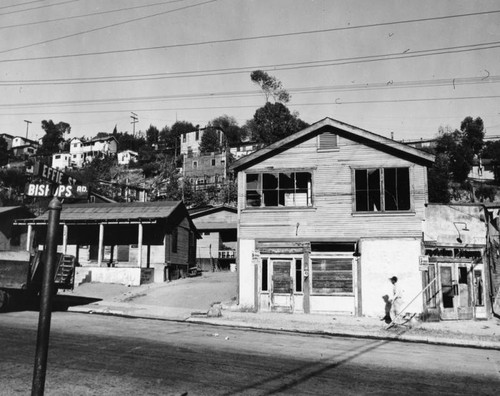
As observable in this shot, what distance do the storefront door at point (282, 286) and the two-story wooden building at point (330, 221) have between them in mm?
45

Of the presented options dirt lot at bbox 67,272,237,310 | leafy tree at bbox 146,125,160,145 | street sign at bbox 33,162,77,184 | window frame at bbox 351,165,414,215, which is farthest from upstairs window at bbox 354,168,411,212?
leafy tree at bbox 146,125,160,145

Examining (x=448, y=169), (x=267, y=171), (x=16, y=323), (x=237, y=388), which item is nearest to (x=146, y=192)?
(x=448, y=169)

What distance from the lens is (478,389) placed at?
815 cm

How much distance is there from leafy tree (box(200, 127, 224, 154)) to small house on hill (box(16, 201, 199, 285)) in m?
57.8

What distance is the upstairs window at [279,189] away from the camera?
68.9ft

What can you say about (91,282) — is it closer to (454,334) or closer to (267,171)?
(267,171)

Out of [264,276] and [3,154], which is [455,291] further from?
[3,154]

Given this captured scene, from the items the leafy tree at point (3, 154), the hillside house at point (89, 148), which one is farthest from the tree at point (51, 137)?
the leafy tree at point (3, 154)

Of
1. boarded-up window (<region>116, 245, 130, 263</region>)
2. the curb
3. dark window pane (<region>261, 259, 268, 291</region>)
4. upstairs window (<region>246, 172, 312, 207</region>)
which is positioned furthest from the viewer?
boarded-up window (<region>116, 245, 130, 263</region>)

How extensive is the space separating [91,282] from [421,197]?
20.3 m

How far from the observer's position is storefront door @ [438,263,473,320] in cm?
1889

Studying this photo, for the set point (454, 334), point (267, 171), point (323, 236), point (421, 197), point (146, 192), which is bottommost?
point (454, 334)

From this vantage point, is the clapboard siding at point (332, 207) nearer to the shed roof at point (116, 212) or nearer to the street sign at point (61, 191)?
the shed roof at point (116, 212)

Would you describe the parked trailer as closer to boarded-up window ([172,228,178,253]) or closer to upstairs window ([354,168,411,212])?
upstairs window ([354,168,411,212])
